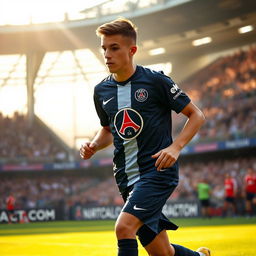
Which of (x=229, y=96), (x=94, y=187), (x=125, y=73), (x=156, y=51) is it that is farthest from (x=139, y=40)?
(x=125, y=73)

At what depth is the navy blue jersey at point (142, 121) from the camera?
4.65 metres

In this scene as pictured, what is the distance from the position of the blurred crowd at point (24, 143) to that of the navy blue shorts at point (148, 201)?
37083 mm

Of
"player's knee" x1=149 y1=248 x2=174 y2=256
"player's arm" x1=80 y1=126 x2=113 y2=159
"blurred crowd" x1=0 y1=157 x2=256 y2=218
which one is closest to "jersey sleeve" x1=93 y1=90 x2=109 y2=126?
"player's arm" x1=80 y1=126 x2=113 y2=159

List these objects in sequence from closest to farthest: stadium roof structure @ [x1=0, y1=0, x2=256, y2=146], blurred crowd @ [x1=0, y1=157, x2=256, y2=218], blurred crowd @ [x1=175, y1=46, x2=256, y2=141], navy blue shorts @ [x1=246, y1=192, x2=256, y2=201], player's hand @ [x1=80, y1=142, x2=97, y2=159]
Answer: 1. player's hand @ [x1=80, y1=142, x2=97, y2=159]
2. navy blue shorts @ [x1=246, y1=192, x2=256, y2=201]
3. blurred crowd @ [x1=0, y1=157, x2=256, y2=218]
4. blurred crowd @ [x1=175, y1=46, x2=256, y2=141]
5. stadium roof structure @ [x1=0, y1=0, x2=256, y2=146]

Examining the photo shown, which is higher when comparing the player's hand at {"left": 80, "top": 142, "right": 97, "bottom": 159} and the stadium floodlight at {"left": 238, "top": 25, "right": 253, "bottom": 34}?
the stadium floodlight at {"left": 238, "top": 25, "right": 253, "bottom": 34}

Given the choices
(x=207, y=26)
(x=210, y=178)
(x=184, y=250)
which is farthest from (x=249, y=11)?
(x=184, y=250)

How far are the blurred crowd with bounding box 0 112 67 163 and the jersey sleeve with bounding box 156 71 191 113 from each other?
37026 millimetres

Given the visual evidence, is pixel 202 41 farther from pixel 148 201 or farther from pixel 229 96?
pixel 148 201

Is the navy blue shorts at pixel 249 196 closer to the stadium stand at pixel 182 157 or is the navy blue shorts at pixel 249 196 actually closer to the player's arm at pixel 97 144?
the stadium stand at pixel 182 157

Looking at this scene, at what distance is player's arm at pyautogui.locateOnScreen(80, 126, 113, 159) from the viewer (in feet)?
16.8

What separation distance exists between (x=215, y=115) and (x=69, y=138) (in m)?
16.0

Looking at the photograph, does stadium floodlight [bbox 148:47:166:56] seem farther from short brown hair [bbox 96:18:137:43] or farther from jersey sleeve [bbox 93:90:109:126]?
short brown hair [bbox 96:18:137:43]

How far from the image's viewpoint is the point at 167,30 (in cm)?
3600

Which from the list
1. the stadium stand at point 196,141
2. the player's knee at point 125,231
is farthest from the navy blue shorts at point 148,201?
the stadium stand at point 196,141
